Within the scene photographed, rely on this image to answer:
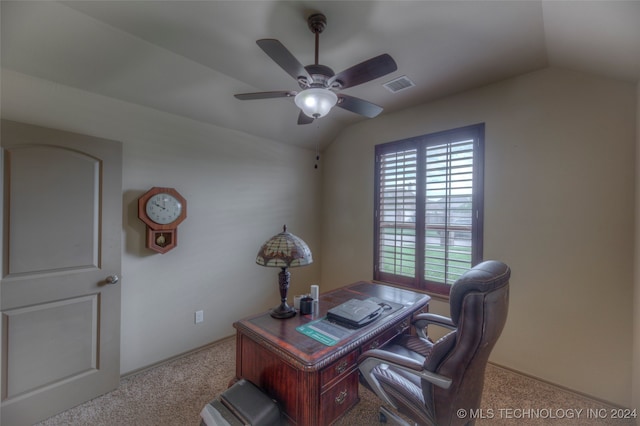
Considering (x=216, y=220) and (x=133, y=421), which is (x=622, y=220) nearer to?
(x=216, y=220)

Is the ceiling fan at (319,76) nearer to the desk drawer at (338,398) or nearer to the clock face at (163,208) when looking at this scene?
the clock face at (163,208)

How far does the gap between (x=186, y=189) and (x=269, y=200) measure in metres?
1.02

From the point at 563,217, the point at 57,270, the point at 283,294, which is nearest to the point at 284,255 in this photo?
the point at 283,294

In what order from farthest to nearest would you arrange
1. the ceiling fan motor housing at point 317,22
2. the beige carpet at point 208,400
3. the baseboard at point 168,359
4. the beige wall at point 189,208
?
the baseboard at point 168,359 → the beige wall at point 189,208 → the beige carpet at point 208,400 → the ceiling fan motor housing at point 317,22

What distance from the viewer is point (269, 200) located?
10.9 ft

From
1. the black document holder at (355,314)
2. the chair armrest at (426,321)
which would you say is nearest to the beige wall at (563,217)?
the chair armrest at (426,321)

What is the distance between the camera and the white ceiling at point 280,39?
150 centimetres

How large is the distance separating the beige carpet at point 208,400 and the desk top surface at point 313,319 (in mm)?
770

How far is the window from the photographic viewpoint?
257 centimetres

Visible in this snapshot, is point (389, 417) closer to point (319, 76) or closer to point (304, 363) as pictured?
point (304, 363)

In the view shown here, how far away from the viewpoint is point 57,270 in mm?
1854

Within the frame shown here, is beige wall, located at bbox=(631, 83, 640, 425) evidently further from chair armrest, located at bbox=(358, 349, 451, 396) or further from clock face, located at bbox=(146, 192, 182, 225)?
clock face, located at bbox=(146, 192, 182, 225)

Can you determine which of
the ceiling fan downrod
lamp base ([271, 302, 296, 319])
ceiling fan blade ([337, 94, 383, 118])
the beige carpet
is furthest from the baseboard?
the ceiling fan downrod

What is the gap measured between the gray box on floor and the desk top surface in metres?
0.28
